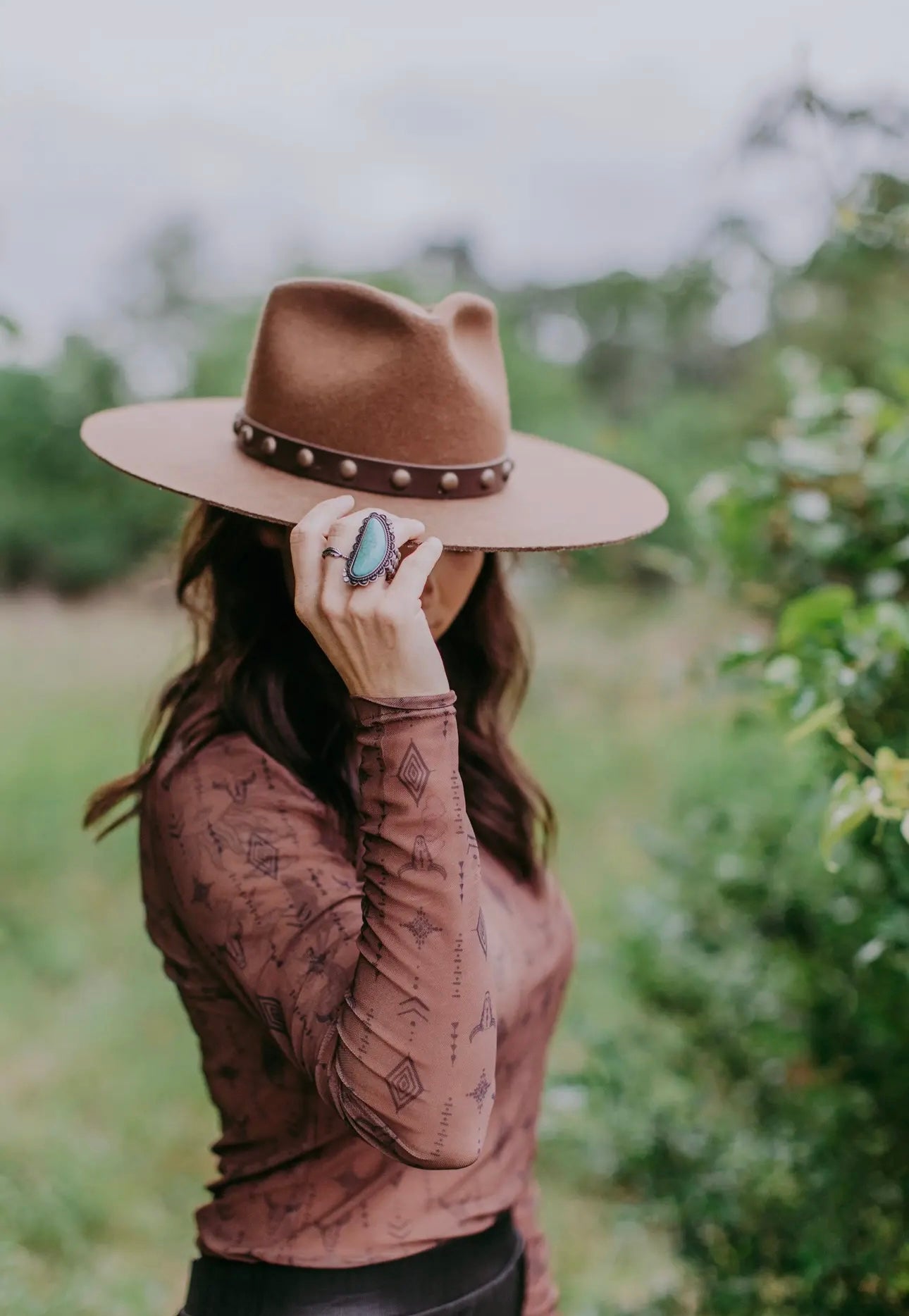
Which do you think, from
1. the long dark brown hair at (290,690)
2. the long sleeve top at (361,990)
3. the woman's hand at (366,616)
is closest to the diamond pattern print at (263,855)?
the long sleeve top at (361,990)

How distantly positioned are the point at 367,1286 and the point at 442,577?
0.82 m

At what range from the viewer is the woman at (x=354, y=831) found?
1.09 m

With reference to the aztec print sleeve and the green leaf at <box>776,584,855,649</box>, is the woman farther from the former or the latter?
the green leaf at <box>776,584,855,649</box>

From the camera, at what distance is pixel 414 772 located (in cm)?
109

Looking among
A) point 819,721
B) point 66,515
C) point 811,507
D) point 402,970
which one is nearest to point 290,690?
point 402,970

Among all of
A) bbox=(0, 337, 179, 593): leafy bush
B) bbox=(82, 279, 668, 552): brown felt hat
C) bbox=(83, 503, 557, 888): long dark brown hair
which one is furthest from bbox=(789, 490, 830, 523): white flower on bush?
bbox=(0, 337, 179, 593): leafy bush

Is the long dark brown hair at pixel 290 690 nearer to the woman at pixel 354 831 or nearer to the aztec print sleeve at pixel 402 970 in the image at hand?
the woman at pixel 354 831

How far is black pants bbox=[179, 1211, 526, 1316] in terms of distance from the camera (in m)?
1.36

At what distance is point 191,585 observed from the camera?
1710mm

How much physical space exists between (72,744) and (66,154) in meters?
3.24

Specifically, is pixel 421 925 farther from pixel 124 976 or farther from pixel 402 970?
pixel 124 976

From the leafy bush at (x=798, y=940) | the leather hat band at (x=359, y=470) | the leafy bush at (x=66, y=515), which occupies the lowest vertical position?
the leafy bush at (x=66, y=515)

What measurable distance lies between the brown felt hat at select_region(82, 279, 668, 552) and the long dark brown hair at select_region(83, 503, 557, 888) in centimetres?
15

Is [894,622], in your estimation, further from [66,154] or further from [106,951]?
[66,154]
